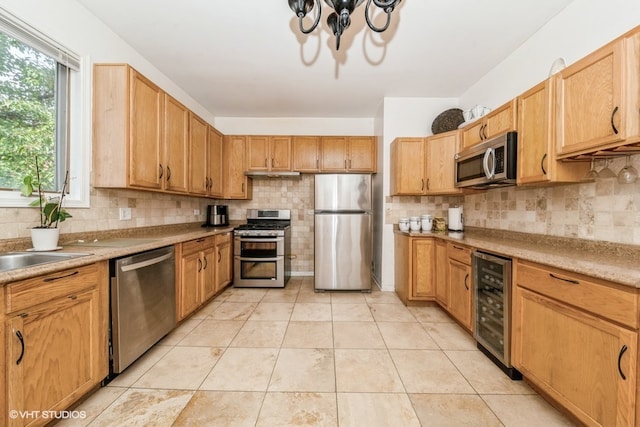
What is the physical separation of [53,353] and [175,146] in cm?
203

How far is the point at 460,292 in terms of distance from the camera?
2.49m

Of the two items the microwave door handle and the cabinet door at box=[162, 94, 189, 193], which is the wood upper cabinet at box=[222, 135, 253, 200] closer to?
the cabinet door at box=[162, 94, 189, 193]

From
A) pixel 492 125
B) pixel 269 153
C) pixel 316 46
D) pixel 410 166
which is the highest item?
pixel 316 46

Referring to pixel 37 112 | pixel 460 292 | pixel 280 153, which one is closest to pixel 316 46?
pixel 280 153

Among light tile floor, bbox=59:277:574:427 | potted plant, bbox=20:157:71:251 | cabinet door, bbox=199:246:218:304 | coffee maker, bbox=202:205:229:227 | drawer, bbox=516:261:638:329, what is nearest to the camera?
drawer, bbox=516:261:638:329

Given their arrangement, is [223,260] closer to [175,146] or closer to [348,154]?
[175,146]

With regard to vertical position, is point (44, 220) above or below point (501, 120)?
below

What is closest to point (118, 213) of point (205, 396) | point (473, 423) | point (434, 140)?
point (205, 396)

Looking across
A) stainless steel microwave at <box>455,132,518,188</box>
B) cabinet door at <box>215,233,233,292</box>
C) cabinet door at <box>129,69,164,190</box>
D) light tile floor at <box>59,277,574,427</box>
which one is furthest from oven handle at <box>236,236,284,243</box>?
stainless steel microwave at <box>455,132,518,188</box>

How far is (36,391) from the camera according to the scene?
48.4 inches

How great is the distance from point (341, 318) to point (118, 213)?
234 cm

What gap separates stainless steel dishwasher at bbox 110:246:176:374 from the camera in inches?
66.4

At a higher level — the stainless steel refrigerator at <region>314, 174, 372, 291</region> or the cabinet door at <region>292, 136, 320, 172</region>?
the cabinet door at <region>292, 136, 320, 172</region>

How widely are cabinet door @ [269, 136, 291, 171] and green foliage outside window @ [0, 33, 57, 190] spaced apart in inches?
97.6
